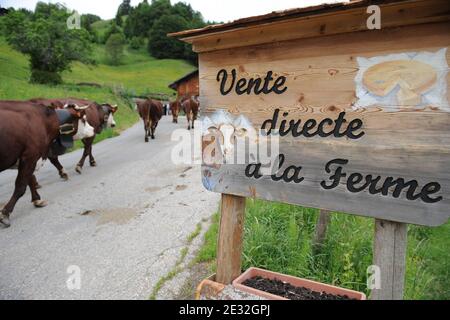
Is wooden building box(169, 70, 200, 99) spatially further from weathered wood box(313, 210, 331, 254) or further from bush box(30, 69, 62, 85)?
weathered wood box(313, 210, 331, 254)

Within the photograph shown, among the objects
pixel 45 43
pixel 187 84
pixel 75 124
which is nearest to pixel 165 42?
pixel 187 84

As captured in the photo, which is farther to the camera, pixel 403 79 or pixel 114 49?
pixel 114 49

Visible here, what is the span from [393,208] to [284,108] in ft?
→ 2.86

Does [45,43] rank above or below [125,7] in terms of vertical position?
below

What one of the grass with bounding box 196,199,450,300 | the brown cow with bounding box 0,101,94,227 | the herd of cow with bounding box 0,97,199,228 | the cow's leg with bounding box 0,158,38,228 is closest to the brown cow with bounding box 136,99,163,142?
the herd of cow with bounding box 0,97,199,228

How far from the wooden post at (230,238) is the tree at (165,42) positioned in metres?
86.7

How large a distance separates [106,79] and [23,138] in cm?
5183

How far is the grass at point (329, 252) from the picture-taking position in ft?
11.6

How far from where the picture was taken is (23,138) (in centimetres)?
532

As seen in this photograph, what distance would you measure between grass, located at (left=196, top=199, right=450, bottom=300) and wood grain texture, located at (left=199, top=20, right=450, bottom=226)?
132cm

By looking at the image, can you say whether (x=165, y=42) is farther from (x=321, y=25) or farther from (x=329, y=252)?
(x=321, y=25)

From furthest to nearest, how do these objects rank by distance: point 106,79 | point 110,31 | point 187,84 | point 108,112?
point 110,31, point 106,79, point 187,84, point 108,112
